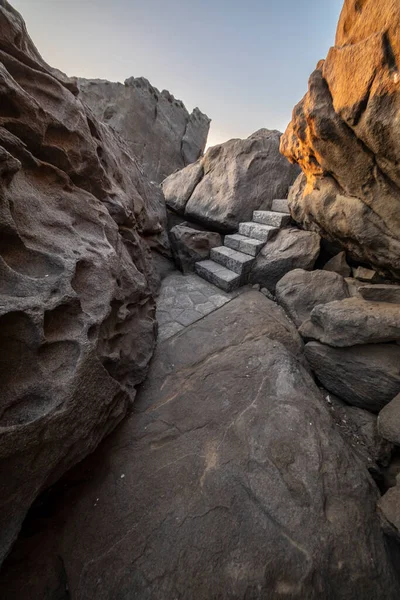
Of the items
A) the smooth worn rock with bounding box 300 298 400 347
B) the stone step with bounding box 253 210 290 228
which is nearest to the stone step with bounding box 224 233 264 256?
the stone step with bounding box 253 210 290 228

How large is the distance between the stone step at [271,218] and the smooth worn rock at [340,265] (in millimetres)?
1418

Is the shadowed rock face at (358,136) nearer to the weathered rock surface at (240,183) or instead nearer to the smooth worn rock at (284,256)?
the smooth worn rock at (284,256)

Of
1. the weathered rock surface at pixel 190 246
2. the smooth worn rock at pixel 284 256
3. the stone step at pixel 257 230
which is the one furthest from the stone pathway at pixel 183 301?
the stone step at pixel 257 230

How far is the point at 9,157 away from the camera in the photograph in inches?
63.8

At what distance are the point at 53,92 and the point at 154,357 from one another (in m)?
3.37

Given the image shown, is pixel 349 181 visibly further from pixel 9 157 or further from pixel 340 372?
pixel 9 157

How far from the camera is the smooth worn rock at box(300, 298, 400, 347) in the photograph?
253cm

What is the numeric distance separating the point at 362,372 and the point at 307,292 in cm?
169

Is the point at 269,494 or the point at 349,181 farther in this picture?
the point at 349,181

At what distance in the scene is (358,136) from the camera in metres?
2.56

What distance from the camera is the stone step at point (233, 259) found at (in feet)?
16.2

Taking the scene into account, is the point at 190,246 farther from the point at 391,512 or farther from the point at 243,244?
the point at 391,512

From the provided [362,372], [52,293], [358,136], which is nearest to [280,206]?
[358,136]

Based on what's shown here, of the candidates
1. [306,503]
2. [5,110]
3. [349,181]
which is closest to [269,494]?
[306,503]
